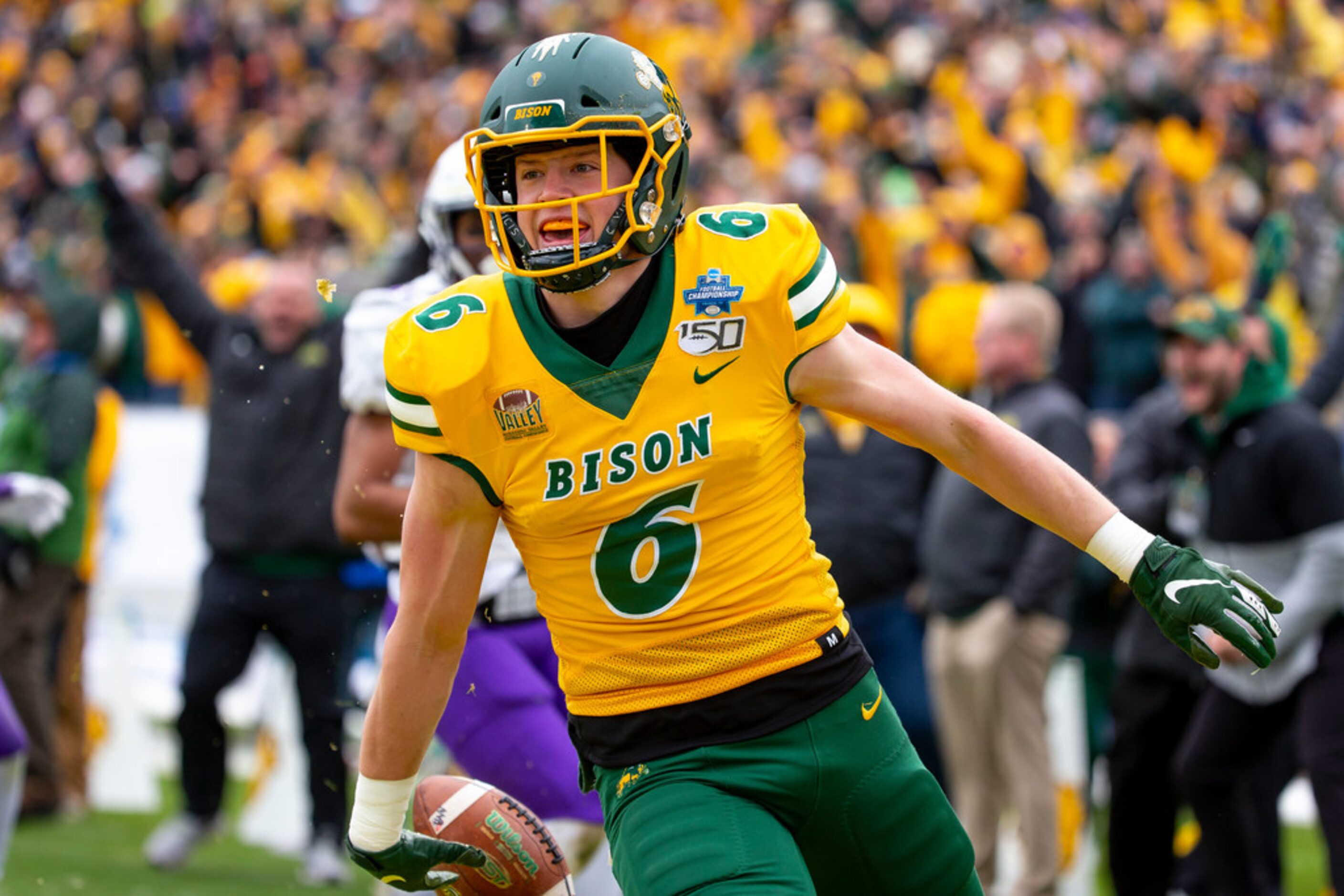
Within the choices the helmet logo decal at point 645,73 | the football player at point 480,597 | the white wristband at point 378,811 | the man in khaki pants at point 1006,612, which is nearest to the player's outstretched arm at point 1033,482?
the helmet logo decal at point 645,73

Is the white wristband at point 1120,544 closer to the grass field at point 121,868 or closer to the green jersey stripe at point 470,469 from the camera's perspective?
the green jersey stripe at point 470,469

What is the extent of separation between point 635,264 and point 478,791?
1.15 metres

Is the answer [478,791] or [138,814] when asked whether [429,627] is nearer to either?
[478,791]

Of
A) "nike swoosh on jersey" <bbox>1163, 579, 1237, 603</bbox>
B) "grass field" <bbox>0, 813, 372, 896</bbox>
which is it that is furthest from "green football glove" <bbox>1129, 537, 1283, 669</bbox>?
"grass field" <bbox>0, 813, 372, 896</bbox>

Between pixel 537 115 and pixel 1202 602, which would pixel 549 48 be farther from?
pixel 1202 602

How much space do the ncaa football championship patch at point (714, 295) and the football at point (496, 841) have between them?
3.74 feet

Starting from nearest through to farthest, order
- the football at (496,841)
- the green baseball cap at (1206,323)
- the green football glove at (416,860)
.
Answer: the green football glove at (416,860), the football at (496,841), the green baseball cap at (1206,323)

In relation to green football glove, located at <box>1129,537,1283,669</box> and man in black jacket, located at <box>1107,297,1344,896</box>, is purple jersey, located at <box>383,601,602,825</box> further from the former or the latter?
man in black jacket, located at <box>1107,297,1344,896</box>

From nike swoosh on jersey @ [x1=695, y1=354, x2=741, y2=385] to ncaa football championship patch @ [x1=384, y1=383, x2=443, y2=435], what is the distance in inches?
16.4

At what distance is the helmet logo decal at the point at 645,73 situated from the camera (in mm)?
2955

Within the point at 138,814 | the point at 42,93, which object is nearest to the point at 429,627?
the point at 138,814

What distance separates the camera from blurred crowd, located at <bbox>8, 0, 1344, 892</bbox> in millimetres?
10719

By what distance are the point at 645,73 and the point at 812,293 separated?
0.47m

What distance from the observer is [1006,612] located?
6.71 meters
